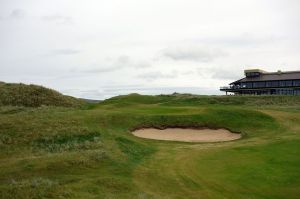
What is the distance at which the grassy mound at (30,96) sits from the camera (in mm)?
67062

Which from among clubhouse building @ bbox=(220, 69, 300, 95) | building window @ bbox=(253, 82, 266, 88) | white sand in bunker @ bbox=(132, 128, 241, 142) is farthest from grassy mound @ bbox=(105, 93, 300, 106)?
building window @ bbox=(253, 82, 266, 88)

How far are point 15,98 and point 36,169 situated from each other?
46.5m

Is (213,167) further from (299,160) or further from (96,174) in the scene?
(96,174)

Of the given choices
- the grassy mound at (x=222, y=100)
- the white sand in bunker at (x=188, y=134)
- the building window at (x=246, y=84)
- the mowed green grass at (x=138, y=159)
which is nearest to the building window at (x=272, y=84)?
the building window at (x=246, y=84)

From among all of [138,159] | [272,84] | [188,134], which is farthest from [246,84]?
[138,159]

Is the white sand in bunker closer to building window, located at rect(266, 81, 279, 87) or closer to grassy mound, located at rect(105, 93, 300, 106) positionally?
grassy mound, located at rect(105, 93, 300, 106)

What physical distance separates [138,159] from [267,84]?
276 ft

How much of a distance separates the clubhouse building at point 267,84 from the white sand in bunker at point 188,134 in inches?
2577

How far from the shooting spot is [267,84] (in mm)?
106875

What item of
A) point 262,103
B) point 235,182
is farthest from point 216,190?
point 262,103

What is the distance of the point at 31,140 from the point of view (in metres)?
33.0

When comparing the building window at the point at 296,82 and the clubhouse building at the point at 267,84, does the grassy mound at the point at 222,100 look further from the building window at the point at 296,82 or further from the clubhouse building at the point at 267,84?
the clubhouse building at the point at 267,84

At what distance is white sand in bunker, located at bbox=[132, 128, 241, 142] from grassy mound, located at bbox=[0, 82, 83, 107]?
3028 cm

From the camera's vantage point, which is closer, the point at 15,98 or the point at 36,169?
the point at 36,169
